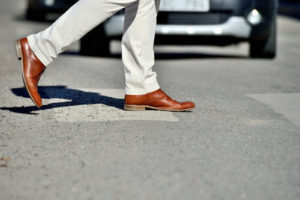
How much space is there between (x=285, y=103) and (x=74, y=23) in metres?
1.82

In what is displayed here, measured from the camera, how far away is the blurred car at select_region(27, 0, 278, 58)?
7.74 m

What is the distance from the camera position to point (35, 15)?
55.6 feet

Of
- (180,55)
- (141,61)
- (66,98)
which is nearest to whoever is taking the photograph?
(141,61)

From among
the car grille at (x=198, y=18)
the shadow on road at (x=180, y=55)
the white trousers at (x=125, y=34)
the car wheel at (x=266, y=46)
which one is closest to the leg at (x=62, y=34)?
the white trousers at (x=125, y=34)

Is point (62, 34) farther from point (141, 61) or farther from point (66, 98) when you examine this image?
point (66, 98)

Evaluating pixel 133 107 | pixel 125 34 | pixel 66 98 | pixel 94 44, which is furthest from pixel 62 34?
pixel 94 44

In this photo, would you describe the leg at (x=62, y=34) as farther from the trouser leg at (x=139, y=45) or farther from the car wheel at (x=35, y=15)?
the car wheel at (x=35, y=15)

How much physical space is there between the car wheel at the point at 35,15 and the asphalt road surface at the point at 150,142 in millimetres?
10903

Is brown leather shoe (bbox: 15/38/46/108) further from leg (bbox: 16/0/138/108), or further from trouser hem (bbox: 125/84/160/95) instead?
trouser hem (bbox: 125/84/160/95)

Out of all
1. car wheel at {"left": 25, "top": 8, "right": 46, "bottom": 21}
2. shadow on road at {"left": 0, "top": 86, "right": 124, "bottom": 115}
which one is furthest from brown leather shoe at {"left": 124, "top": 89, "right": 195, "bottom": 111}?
car wheel at {"left": 25, "top": 8, "right": 46, "bottom": 21}

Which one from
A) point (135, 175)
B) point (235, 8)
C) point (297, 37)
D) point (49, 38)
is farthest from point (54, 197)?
point (297, 37)

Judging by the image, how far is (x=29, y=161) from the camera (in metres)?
2.97

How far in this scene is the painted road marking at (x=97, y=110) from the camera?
402 centimetres

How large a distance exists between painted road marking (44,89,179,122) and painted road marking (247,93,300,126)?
81cm
